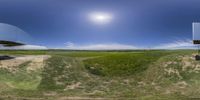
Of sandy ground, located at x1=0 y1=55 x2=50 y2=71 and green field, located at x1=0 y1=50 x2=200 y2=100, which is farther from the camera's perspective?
sandy ground, located at x1=0 y1=55 x2=50 y2=71

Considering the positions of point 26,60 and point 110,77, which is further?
point 26,60

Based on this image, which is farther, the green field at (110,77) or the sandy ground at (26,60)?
the sandy ground at (26,60)

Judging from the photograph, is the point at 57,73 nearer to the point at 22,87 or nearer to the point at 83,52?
the point at 22,87

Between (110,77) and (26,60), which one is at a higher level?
(26,60)

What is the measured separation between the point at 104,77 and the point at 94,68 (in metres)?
3.90

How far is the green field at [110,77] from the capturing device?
3572cm

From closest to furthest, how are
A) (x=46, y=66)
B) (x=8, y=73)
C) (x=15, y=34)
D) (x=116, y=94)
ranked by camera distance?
1. (x=116, y=94)
2. (x=8, y=73)
3. (x=46, y=66)
4. (x=15, y=34)

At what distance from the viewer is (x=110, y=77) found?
140 ft

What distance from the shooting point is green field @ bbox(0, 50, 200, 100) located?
3572 centimetres

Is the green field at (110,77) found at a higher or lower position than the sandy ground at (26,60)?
lower

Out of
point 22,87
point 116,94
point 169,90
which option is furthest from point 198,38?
point 22,87

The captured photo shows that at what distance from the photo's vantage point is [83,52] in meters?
55.2

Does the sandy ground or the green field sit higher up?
the sandy ground

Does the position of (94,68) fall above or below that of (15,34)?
below
